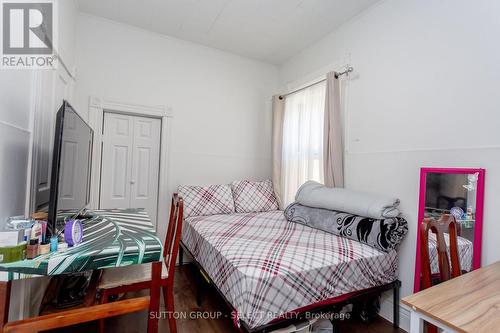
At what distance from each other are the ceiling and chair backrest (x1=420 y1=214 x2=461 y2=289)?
2103mm

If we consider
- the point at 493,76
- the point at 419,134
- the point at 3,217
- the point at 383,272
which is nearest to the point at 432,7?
the point at 493,76

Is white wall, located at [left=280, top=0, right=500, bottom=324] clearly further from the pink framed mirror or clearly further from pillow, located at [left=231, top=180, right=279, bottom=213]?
pillow, located at [left=231, top=180, right=279, bottom=213]

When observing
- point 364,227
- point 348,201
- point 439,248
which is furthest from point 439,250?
point 348,201

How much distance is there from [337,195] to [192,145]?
6.12 ft

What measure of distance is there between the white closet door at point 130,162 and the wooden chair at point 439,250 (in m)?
2.69

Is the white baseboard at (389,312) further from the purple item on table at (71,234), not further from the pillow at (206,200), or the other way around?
the purple item on table at (71,234)

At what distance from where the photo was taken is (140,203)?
2867 mm

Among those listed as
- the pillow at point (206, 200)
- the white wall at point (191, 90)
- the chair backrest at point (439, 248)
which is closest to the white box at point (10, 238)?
the chair backrest at point (439, 248)

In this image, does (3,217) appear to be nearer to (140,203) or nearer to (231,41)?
(140,203)

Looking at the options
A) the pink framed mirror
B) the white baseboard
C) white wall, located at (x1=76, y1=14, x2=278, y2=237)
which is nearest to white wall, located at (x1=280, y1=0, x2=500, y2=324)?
the pink framed mirror

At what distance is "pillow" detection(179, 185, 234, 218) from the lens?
8.96 ft

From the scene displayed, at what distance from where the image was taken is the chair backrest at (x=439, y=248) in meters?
1.00

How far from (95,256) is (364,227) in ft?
5.65

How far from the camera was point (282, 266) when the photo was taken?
1372 mm
